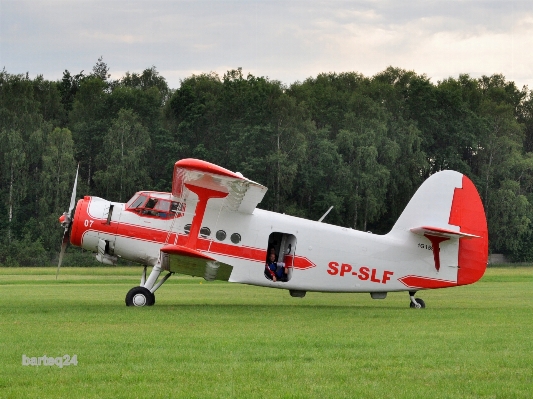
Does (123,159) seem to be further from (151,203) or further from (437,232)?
(437,232)

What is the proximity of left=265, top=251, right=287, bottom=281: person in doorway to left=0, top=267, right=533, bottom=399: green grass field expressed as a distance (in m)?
0.74

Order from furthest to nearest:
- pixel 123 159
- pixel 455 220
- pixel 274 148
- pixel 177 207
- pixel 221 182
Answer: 1. pixel 274 148
2. pixel 123 159
3. pixel 455 220
4. pixel 177 207
5. pixel 221 182

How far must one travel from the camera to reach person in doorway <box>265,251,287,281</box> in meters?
19.4

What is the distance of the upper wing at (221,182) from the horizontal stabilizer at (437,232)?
3.94m

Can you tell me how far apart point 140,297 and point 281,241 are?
355 cm

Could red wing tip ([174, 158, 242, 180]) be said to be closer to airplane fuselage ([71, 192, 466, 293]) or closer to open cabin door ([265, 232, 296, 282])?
airplane fuselage ([71, 192, 466, 293])

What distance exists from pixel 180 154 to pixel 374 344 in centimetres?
5452

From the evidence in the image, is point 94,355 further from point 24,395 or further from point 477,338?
point 477,338

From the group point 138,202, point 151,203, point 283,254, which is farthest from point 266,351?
point 138,202

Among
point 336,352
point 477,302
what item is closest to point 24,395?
point 336,352

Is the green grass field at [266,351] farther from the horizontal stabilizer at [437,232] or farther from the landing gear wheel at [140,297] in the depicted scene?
the horizontal stabilizer at [437,232]

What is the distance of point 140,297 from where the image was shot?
18828 mm

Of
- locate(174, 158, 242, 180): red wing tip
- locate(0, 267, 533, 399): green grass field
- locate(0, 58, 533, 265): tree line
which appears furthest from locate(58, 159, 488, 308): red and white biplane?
locate(0, 58, 533, 265): tree line

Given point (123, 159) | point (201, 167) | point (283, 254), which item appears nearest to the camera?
point (201, 167)
